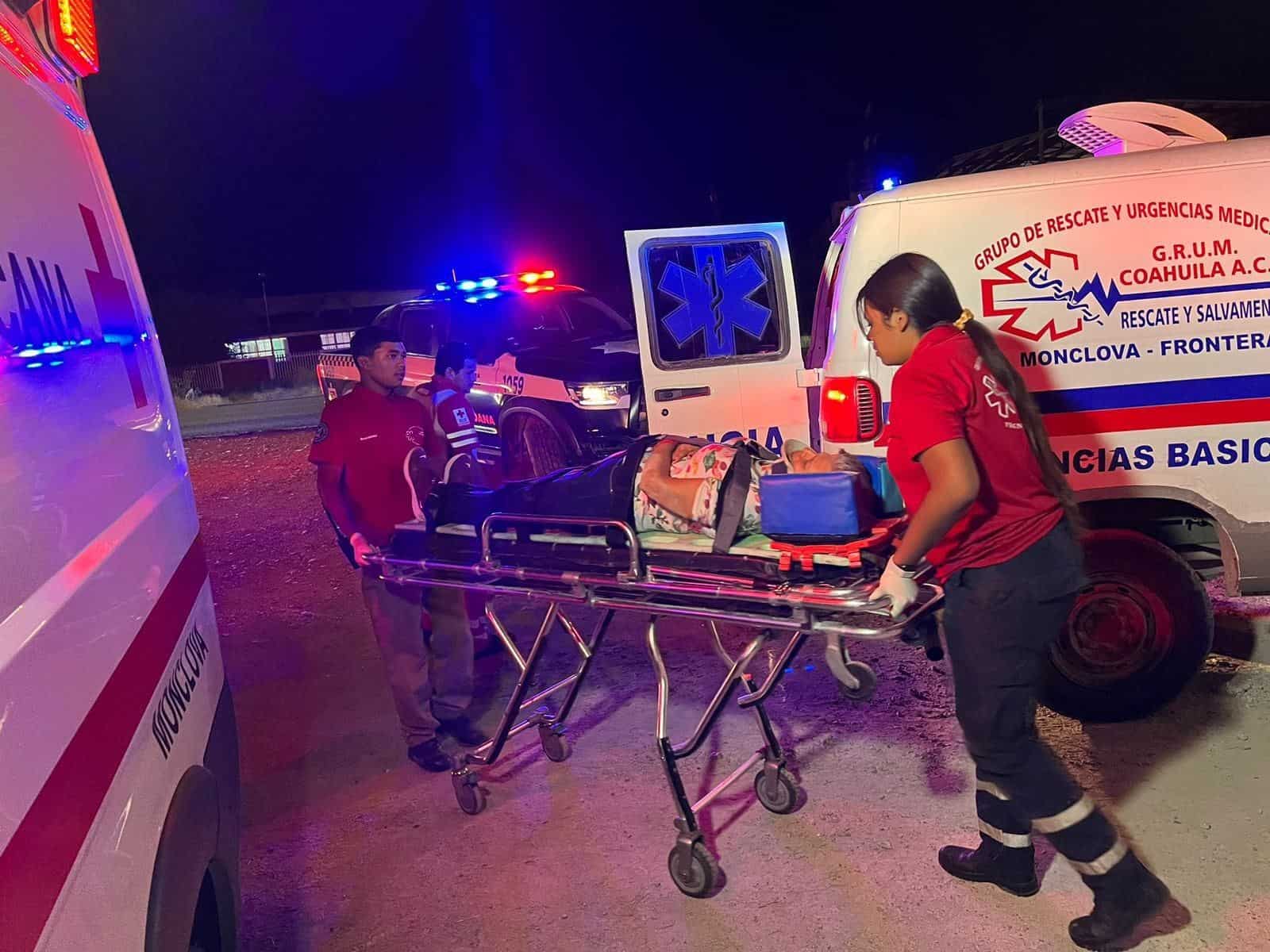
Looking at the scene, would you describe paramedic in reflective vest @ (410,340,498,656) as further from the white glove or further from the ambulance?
the white glove

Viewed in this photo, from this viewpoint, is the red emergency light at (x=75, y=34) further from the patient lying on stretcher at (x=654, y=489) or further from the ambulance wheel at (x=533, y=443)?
the ambulance wheel at (x=533, y=443)

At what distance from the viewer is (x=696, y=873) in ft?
9.80

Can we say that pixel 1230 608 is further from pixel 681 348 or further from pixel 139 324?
pixel 139 324

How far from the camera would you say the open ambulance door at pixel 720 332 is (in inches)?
220

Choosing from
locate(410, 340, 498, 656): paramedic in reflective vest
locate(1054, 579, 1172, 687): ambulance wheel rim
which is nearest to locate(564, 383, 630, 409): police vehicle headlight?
locate(410, 340, 498, 656): paramedic in reflective vest

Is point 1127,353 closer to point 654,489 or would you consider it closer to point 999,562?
point 999,562

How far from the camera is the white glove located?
8.36 feet

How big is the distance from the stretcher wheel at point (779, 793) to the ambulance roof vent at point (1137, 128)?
3.15 m

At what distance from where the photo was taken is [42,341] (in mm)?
1628

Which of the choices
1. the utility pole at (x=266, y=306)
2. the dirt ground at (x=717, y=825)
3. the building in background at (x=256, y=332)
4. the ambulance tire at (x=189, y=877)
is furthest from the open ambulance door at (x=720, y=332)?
the utility pole at (x=266, y=306)

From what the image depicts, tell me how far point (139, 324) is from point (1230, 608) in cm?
500

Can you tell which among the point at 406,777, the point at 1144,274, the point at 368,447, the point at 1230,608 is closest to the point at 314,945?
the point at 406,777

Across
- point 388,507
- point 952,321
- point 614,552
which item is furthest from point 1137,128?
point 388,507

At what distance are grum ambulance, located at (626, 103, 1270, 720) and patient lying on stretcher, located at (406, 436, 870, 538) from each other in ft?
2.55
